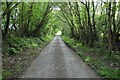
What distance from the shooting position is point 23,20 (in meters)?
33.7

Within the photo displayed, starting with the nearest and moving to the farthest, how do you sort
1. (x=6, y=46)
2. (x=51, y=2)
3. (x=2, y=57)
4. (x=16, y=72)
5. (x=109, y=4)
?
(x=16, y=72) → (x=2, y=57) → (x=109, y=4) → (x=6, y=46) → (x=51, y=2)

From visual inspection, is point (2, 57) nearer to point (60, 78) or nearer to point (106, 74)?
point (60, 78)

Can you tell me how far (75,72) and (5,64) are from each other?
15.9 ft

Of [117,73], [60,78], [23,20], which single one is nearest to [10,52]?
[60,78]

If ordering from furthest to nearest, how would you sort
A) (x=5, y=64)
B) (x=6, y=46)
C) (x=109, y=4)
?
(x=6, y=46)
(x=109, y=4)
(x=5, y=64)

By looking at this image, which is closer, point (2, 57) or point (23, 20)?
point (2, 57)

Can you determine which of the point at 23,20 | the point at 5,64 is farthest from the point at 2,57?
the point at 23,20

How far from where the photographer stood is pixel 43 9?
39.6 meters

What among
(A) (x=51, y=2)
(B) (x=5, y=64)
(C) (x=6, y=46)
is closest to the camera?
(B) (x=5, y=64)

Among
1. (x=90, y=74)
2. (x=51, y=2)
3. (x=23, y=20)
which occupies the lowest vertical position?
(x=90, y=74)

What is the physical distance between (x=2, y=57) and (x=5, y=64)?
2215 mm

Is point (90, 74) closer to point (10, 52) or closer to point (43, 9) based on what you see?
point (10, 52)

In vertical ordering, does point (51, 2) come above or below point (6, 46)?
above

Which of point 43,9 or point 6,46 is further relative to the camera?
point 43,9
